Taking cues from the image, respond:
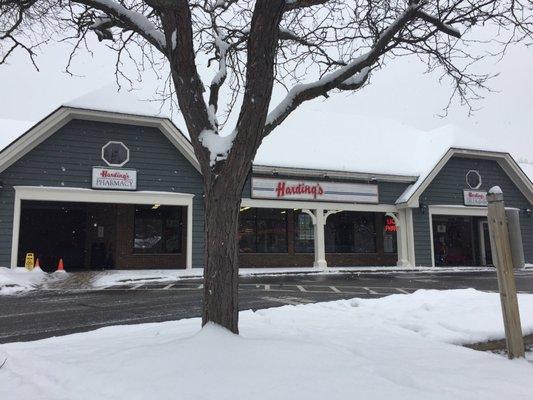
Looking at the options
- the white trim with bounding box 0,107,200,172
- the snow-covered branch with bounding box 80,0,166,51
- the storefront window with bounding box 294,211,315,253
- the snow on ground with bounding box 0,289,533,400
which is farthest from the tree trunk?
the storefront window with bounding box 294,211,315,253

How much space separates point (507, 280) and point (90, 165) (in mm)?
17081

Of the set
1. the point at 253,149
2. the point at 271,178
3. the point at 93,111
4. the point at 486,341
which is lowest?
the point at 486,341

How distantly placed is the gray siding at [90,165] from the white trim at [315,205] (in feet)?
9.24

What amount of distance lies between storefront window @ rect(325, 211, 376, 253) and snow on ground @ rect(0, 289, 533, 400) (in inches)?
744

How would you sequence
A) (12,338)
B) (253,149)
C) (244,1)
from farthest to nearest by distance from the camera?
(244,1), (12,338), (253,149)

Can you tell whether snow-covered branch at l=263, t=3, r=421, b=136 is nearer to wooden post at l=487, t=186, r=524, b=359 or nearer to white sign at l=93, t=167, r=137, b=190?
wooden post at l=487, t=186, r=524, b=359

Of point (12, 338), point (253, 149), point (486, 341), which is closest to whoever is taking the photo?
point (253, 149)

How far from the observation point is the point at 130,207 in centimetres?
2203

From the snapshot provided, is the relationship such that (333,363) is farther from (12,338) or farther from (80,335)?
(12,338)

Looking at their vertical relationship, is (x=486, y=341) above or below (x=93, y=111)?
below

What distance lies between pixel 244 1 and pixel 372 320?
6.31m

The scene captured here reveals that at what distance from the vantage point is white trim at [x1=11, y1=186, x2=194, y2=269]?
1762cm

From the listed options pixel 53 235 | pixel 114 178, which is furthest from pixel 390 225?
pixel 53 235

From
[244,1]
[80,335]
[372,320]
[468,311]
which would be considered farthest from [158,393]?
[244,1]
